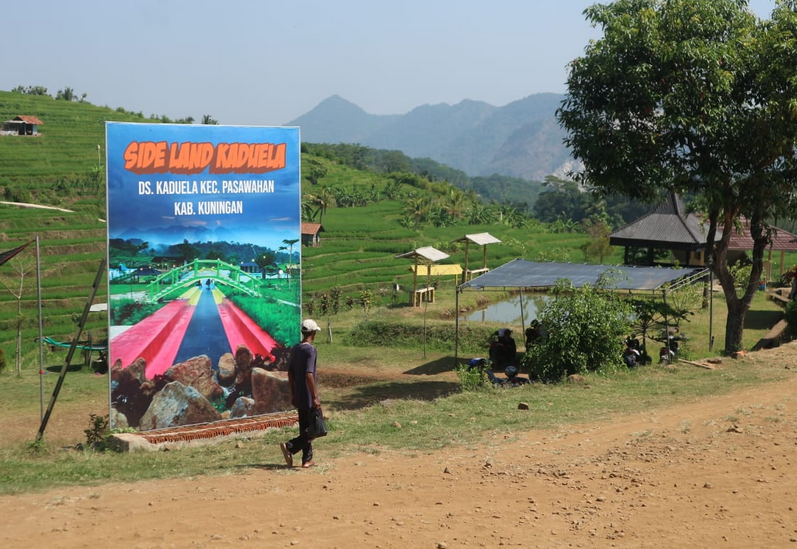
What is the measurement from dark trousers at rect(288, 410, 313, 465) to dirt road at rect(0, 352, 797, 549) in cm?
15

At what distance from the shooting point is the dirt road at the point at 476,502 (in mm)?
5668

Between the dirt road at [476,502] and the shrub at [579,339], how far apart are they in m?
4.48

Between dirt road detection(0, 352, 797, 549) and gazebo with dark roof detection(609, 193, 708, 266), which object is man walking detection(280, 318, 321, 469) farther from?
gazebo with dark roof detection(609, 193, 708, 266)

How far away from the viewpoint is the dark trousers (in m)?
7.43

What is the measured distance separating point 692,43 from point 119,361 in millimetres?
10059

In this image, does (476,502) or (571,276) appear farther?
(571,276)

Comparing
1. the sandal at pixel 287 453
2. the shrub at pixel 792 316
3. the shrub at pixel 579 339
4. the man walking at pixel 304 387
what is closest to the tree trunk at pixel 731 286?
the shrub at pixel 792 316

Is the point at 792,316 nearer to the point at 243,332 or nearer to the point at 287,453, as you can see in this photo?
the point at 243,332

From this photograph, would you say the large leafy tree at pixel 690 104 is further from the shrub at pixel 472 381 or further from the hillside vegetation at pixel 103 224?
the hillside vegetation at pixel 103 224

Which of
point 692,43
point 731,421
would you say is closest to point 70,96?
point 692,43

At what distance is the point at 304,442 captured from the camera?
7484 millimetres

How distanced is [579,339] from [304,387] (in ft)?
21.5

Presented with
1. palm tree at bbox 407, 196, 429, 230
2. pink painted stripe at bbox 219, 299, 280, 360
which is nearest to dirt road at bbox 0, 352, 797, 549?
pink painted stripe at bbox 219, 299, 280, 360

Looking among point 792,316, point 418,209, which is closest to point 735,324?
point 792,316
